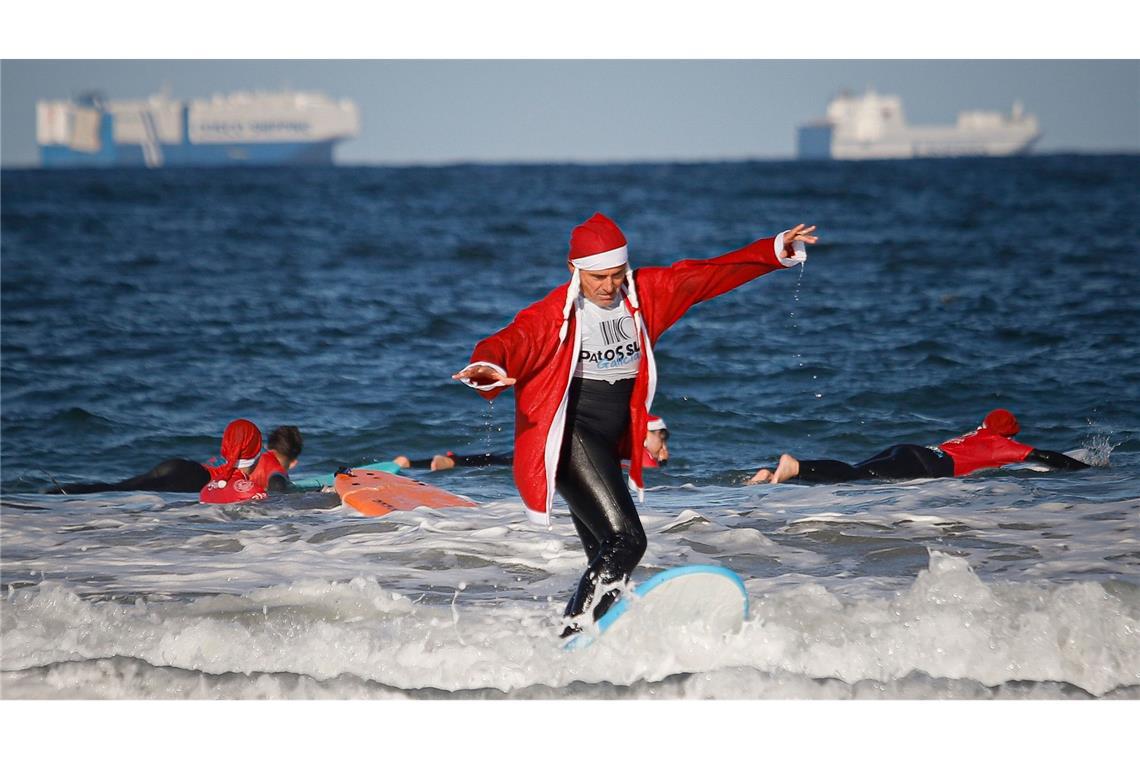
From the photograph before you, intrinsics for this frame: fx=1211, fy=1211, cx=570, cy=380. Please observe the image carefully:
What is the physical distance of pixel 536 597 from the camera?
26.3 feet

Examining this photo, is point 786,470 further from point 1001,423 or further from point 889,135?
point 889,135

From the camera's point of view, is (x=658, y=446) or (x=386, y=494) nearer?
(x=386, y=494)

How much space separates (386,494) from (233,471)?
143 cm

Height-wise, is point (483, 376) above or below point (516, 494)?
above

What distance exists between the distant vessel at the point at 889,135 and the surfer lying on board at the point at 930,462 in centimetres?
11647

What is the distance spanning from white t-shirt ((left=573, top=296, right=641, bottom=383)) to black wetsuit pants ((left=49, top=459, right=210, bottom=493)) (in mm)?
6498

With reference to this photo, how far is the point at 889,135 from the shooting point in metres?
129

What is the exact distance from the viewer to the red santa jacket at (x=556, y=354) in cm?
617

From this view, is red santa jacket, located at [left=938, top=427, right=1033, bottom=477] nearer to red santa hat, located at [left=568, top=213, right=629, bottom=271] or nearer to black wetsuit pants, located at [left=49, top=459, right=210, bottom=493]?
red santa hat, located at [left=568, top=213, right=629, bottom=271]

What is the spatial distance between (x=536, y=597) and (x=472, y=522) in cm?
226

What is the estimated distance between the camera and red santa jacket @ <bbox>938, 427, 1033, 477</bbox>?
1146 centimetres

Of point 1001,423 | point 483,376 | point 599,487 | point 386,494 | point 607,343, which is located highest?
point 607,343

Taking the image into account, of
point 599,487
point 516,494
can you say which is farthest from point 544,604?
point 516,494

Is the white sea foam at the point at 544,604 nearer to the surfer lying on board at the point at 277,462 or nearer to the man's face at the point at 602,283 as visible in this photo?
the surfer lying on board at the point at 277,462
